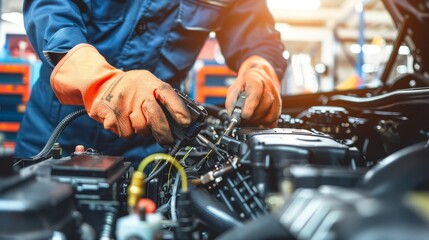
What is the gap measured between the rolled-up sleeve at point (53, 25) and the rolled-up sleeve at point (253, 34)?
2.13ft

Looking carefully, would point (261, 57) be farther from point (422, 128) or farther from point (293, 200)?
point (293, 200)

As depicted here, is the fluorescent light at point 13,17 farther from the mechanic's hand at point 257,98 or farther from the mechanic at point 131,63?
the mechanic's hand at point 257,98

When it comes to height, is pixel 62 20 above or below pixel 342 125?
above

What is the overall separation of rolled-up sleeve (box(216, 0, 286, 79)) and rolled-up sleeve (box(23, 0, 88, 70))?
2.13 feet

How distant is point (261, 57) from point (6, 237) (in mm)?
1330

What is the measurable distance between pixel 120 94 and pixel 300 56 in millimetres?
7921

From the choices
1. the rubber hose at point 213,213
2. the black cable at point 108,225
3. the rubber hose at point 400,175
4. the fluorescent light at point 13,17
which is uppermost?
the rubber hose at point 400,175

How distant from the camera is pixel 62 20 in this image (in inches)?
47.8

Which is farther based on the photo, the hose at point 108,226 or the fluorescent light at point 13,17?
the fluorescent light at point 13,17

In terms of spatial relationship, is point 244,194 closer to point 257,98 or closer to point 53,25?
point 257,98

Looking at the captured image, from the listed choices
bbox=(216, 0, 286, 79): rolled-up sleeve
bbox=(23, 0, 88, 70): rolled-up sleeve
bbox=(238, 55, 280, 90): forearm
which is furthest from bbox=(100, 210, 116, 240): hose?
bbox=(216, 0, 286, 79): rolled-up sleeve

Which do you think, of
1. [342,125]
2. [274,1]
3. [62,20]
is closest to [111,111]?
[62,20]

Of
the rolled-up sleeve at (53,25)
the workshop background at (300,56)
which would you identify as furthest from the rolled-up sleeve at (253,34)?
the rolled-up sleeve at (53,25)

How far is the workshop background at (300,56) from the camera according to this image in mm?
4516
